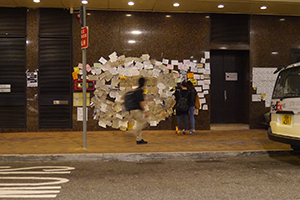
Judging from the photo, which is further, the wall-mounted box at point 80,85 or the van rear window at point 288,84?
the wall-mounted box at point 80,85

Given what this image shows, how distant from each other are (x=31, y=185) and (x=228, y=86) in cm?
829

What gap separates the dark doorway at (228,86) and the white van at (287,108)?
4.74m

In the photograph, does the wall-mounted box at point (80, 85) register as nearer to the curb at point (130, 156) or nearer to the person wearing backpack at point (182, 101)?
the person wearing backpack at point (182, 101)

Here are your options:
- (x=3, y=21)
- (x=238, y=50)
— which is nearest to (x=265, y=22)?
(x=238, y=50)

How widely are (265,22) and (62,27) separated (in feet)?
23.4

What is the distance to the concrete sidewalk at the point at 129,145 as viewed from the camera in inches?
258

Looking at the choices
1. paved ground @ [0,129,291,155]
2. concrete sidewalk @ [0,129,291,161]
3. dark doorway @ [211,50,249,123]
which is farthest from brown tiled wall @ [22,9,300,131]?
concrete sidewalk @ [0,129,291,161]

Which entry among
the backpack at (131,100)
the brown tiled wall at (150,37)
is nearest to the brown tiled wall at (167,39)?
the brown tiled wall at (150,37)

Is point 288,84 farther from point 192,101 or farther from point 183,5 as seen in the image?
point 183,5

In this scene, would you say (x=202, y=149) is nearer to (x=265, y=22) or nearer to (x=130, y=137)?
(x=130, y=137)

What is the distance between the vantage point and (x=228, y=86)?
36.3 ft

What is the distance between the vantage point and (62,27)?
9867 millimetres

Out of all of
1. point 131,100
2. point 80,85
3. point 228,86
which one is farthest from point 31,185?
point 228,86

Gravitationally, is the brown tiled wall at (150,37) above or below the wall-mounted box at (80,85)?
above
